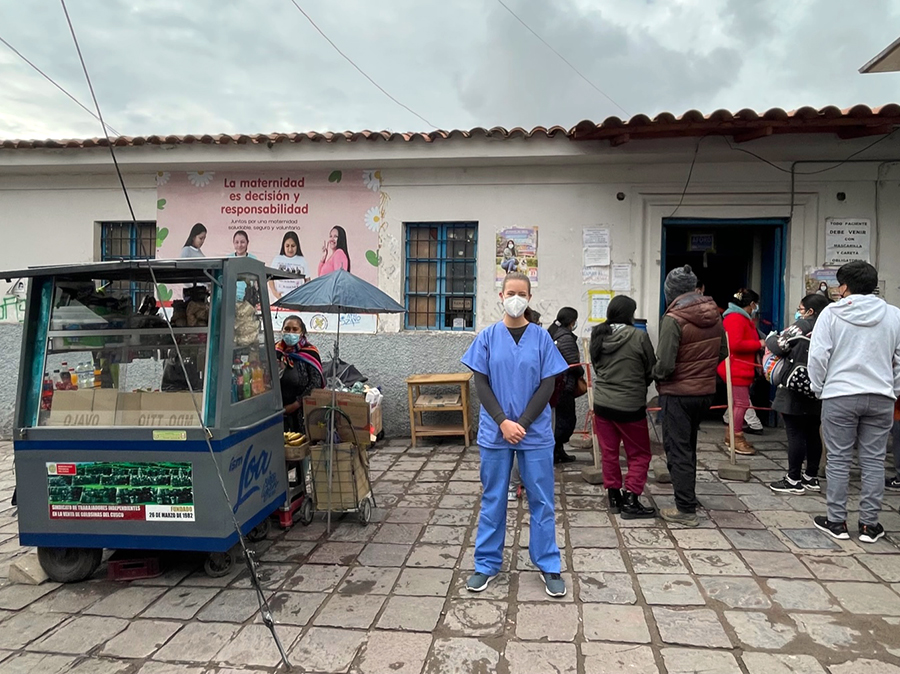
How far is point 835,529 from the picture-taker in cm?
422

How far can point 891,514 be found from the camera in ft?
15.3

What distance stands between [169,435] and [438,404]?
13.0 ft

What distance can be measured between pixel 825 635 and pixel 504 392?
2.04m

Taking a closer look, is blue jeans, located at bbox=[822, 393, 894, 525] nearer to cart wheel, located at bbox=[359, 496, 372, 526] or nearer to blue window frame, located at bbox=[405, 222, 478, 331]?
cart wheel, located at bbox=[359, 496, 372, 526]

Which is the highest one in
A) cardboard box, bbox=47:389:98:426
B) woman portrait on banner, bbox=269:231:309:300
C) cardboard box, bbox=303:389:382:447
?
woman portrait on banner, bbox=269:231:309:300

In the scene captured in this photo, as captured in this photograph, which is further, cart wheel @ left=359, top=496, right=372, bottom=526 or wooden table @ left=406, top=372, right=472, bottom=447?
wooden table @ left=406, top=372, right=472, bottom=447

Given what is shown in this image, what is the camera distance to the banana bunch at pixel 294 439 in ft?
15.8

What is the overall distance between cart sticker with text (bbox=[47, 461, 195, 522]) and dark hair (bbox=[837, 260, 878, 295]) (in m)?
4.56

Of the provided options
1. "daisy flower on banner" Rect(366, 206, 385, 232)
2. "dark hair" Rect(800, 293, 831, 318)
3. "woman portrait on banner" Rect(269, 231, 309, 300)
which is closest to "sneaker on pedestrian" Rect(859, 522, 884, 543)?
"dark hair" Rect(800, 293, 831, 318)

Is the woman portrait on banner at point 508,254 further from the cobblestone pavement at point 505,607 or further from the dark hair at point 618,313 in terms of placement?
the cobblestone pavement at point 505,607

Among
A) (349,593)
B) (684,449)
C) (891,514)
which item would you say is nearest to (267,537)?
(349,593)

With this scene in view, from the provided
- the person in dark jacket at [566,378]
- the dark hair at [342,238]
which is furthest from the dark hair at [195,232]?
the person in dark jacket at [566,378]

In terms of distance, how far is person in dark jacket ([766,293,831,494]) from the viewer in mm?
5016

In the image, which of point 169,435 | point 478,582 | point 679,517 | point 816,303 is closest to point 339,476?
point 169,435
